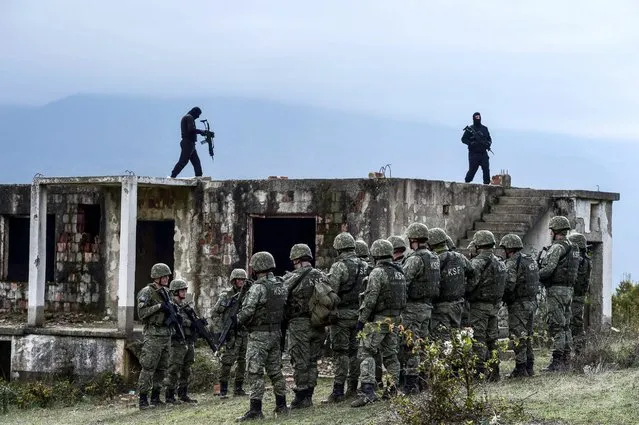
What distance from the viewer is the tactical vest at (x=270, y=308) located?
13.3 meters

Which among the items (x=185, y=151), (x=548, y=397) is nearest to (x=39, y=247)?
(x=185, y=151)

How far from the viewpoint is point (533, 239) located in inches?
829

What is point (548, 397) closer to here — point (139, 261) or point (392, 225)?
point (392, 225)

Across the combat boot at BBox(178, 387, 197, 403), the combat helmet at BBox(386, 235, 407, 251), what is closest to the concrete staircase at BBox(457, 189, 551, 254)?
the combat helmet at BBox(386, 235, 407, 251)

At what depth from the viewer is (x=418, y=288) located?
13.7 meters

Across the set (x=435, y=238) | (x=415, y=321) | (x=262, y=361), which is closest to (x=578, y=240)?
(x=435, y=238)

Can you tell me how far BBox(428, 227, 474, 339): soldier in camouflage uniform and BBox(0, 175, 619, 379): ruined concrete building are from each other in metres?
4.54

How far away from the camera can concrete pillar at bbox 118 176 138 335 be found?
19.0 metres

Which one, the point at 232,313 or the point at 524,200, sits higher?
the point at 524,200

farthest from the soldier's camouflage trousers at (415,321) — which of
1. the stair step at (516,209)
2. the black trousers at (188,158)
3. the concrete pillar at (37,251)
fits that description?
the concrete pillar at (37,251)

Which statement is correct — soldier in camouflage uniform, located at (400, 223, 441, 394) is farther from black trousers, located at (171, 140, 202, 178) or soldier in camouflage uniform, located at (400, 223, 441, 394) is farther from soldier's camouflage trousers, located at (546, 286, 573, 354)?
black trousers, located at (171, 140, 202, 178)

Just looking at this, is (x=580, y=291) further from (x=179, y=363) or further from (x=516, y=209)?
(x=179, y=363)

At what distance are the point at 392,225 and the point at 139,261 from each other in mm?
6143

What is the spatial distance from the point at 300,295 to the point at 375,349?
110 centimetres
